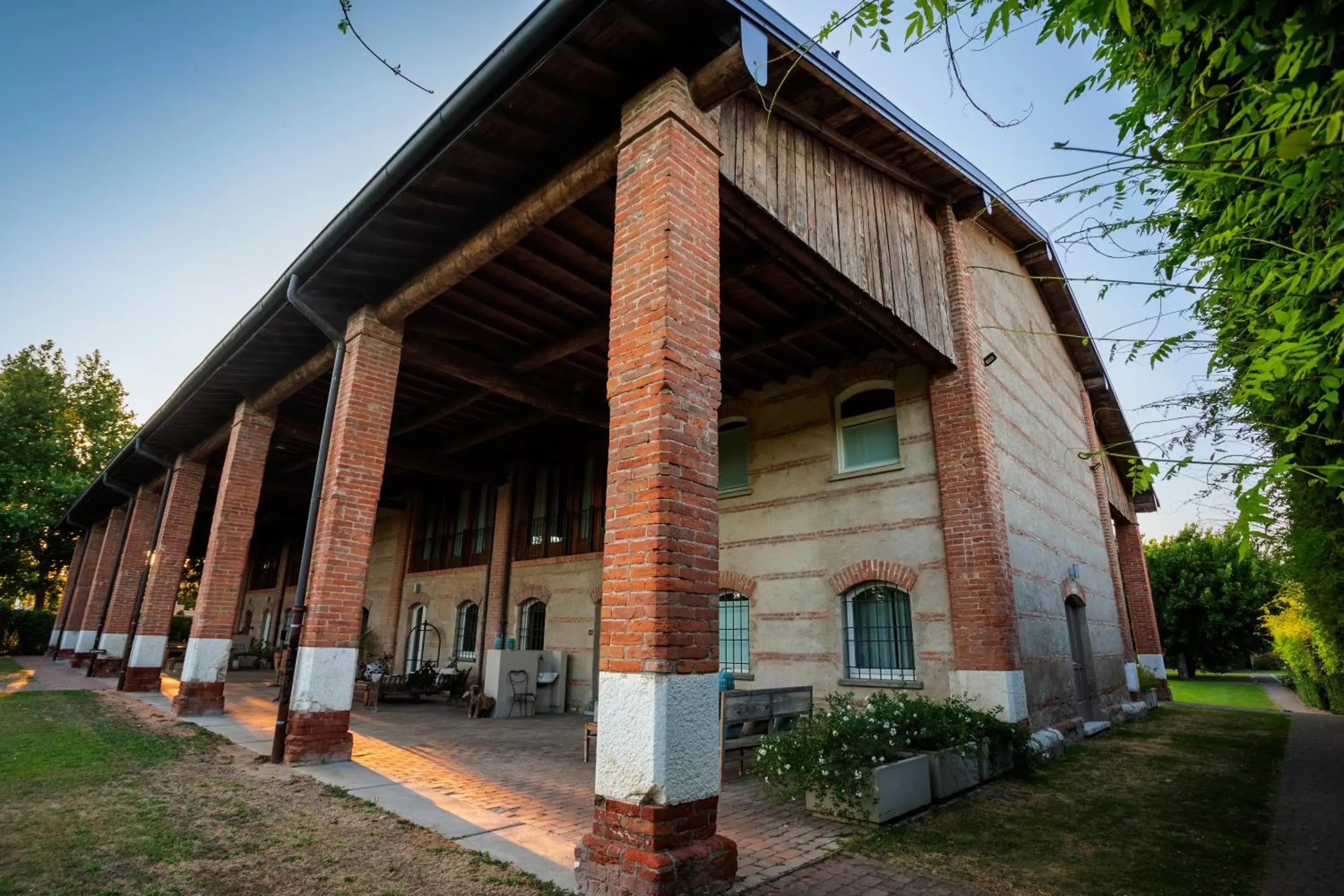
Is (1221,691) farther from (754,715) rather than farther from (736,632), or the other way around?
(754,715)

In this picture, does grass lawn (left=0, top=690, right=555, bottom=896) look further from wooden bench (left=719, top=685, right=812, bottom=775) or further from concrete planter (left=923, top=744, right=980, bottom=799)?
concrete planter (left=923, top=744, right=980, bottom=799)

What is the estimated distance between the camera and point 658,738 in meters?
3.65

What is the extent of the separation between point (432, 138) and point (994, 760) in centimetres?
841

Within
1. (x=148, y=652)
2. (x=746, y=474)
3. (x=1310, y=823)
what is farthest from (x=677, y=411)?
(x=148, y=652)

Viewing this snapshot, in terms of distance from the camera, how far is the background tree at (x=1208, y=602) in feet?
94.7

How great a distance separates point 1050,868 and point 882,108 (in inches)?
282

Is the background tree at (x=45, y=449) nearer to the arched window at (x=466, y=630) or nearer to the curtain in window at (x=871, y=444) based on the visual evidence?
the arched window at (x=466, y=630)

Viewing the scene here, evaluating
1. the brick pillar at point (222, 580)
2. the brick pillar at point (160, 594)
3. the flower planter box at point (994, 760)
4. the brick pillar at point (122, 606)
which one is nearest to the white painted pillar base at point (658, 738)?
the flower planter box at point (994, 760)

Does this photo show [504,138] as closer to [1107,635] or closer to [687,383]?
[687,383]

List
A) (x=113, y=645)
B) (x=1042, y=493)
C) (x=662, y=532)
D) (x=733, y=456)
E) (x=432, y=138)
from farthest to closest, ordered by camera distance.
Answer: (x=113, y=645), (x=733, y=456), (x=1042, y=493), (x=432, y=138), (x=662, y=532)

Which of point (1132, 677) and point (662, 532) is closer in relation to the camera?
point (662, 532)

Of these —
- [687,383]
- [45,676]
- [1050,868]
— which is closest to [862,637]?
[1050,868]

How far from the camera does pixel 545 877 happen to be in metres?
3.88

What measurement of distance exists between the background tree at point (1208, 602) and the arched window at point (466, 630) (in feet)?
93.4
